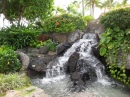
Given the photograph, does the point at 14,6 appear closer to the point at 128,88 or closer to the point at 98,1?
the point at 128,88

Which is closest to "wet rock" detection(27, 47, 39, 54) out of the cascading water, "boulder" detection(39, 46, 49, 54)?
"boulder" detection(39, 46, 49, 54)

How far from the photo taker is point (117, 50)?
283 inches

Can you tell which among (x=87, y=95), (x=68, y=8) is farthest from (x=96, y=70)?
(x=68, y=8)

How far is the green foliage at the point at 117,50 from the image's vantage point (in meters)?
6.94

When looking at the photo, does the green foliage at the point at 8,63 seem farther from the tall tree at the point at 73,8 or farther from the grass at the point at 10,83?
the tall tree at the point at 73,8

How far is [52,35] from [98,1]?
1876 centimetres

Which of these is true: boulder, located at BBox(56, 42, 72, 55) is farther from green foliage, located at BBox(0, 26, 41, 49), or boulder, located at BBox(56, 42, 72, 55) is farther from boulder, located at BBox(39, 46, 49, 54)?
green foliage, located at BBox(0, 26, 41, 49)

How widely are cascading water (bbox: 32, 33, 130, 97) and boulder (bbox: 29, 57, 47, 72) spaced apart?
29 centimetres

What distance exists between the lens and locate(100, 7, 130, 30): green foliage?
707 centimetres

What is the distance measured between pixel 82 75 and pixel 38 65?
9.14ft

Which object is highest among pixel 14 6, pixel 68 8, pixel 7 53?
pixel 68 8

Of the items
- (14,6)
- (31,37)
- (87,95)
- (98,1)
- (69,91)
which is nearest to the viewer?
(87,95)

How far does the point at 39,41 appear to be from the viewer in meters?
12.4

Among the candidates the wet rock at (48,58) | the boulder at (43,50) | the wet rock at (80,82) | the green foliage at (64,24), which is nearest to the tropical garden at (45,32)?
the green foliage at (64,24)
